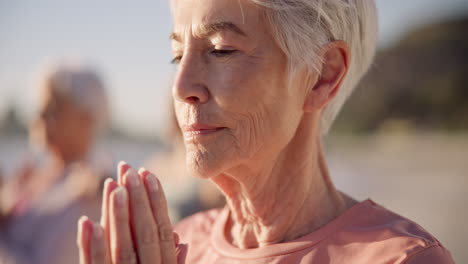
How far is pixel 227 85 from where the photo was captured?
4.19 ft

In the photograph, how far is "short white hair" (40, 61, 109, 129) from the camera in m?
3.38

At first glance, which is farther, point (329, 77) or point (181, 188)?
point (181, 188)

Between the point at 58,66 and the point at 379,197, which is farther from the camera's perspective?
the point at 379,197

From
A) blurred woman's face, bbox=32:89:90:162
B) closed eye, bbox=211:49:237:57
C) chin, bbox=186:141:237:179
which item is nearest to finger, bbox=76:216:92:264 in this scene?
chin, bbox=186:141:237:179

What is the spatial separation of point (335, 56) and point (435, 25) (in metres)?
8.36

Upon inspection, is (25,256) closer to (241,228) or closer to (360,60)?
(241,228)

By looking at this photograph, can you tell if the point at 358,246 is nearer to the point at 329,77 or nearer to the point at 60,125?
the point at 329,77

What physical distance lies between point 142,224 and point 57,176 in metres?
2.37

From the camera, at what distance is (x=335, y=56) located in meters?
1.38

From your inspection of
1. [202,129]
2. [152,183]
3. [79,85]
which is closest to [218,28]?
[202,129]

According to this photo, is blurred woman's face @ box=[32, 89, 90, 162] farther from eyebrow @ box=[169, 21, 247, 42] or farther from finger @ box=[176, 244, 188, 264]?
eyebrow @ box=[169, 21, 247, 42]

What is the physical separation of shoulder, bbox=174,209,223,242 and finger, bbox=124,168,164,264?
0.44 metres

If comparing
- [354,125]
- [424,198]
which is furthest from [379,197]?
[354,125]

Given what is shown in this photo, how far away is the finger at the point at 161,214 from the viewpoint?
48.7 inches
